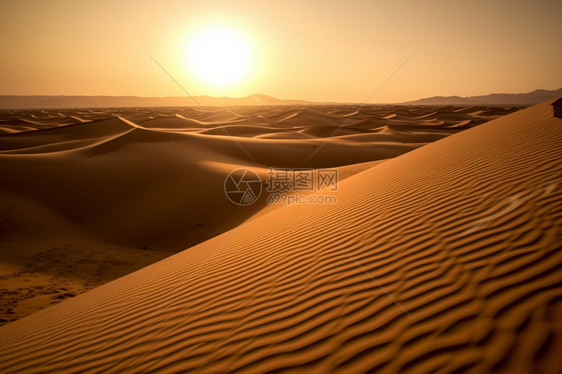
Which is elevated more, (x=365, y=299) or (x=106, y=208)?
(x=365, y=299)

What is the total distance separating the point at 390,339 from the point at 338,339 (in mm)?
321

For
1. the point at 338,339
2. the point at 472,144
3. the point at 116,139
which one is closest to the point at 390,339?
the point at 338,339

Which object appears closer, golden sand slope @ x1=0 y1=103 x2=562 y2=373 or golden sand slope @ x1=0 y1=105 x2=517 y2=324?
golden sand slope @ x1=0 y1=103 x2=562 y2=373

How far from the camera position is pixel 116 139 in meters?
15.8

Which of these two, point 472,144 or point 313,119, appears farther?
point 313,119

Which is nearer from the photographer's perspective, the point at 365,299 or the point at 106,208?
the point at 365,299

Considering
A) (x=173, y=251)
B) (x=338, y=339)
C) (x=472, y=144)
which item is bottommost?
(x=173, y=251)

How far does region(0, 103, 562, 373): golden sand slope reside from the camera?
1.75m

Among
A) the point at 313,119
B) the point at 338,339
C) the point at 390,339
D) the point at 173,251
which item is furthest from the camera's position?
the point at 313,119

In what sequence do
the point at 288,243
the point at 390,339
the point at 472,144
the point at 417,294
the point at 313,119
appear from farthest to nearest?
the point at 313,119
the point at 472,144
the point at 288,243
the point at 417,294
the point at 390,339

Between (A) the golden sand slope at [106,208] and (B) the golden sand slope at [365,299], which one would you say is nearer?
(B) the golden sand slope at [365,299]

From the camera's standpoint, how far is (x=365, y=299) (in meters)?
2.33

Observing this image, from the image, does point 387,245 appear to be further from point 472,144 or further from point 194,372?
point 472,144

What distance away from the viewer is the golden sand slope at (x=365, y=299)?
175cm
